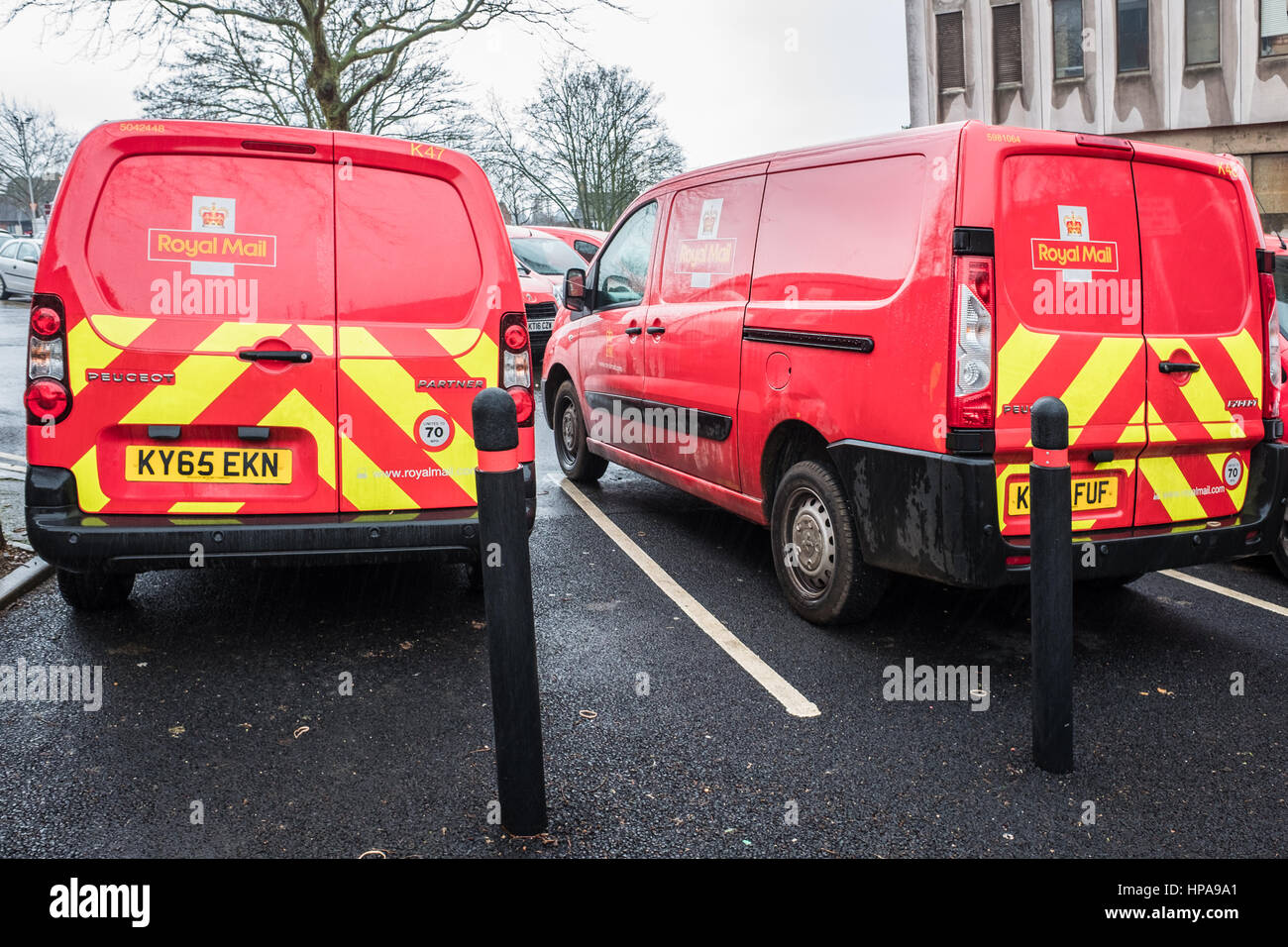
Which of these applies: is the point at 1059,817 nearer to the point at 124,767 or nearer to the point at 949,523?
the point at 949,523

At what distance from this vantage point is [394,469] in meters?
4.36

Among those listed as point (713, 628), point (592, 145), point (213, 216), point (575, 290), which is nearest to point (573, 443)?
point (575, 290)

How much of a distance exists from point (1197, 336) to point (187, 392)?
390 centimetres

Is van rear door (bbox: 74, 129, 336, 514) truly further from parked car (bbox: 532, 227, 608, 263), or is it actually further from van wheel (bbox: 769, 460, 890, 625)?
parked car (bbox: 532, 227, 608, 263)

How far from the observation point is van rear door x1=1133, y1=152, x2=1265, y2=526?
4.34 m

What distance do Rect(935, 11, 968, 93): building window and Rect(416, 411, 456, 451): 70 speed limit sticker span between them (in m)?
28.6

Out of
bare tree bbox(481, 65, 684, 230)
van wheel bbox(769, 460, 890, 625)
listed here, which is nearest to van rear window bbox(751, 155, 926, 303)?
van wheel bbox(769, 460, 890, 625)

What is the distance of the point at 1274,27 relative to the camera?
24531 millimetres

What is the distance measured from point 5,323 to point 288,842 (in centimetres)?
2131

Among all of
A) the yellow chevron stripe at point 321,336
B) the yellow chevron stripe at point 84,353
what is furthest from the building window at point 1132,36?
the yellow chevron stripe at point 84,353

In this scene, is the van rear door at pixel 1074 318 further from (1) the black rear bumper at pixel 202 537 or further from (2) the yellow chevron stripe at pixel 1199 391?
(1) the black rear bumper at pixel 202 537

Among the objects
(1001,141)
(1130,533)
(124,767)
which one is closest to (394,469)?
(124,767)

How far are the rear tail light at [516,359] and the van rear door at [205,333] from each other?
69 cm

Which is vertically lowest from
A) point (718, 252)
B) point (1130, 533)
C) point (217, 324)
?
point (1130, 533)
